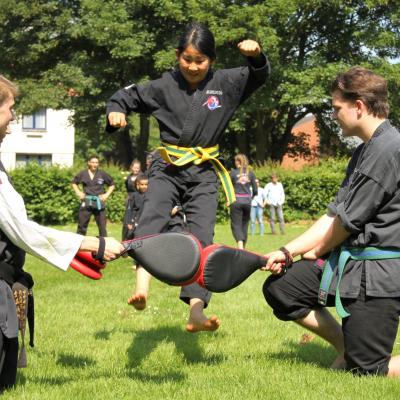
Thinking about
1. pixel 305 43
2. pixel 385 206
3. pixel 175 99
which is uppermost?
pixel 305 43

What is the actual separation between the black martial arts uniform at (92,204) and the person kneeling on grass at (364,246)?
34.1 ft

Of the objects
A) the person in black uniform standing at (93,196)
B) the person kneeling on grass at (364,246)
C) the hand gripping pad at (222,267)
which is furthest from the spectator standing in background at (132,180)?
the hand gripping pad at (222,267)

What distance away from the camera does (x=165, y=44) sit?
3097cm

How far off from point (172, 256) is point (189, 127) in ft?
5.37

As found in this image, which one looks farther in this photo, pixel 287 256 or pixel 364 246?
pixel 287 256

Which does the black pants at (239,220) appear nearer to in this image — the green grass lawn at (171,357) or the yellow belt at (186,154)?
the green grass lawn at (171,357)

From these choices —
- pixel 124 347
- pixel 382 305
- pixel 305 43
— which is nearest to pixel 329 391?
pixel 382 305

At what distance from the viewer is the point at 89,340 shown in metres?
5.64

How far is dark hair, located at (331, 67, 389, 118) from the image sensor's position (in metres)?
4.38

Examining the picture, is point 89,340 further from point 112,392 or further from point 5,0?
point 5,0

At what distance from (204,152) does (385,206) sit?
1.52 metres

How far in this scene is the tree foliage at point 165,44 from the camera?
2966 centimetres

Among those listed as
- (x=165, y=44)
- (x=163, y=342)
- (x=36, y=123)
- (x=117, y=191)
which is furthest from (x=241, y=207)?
(x=36, y=123)

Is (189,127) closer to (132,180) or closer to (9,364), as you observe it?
(9,364)
